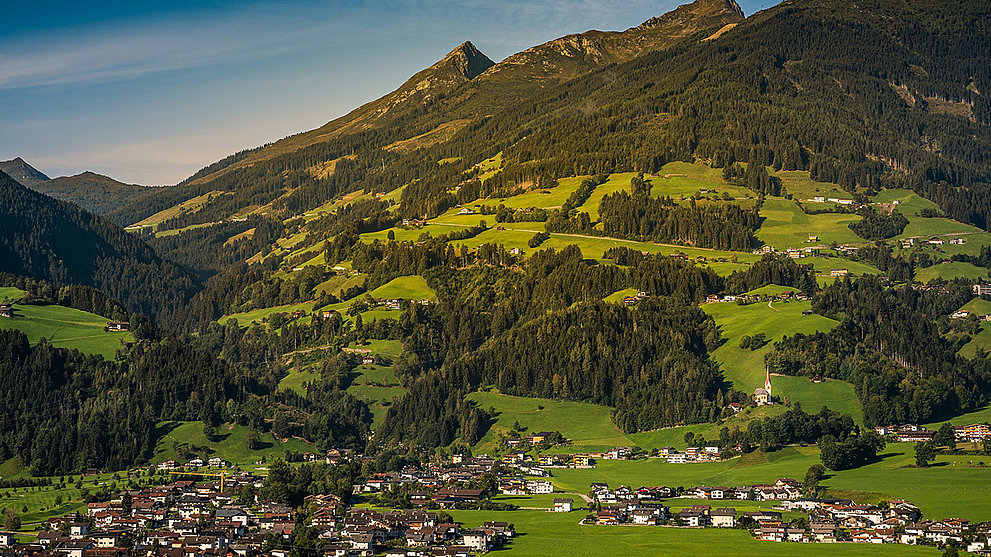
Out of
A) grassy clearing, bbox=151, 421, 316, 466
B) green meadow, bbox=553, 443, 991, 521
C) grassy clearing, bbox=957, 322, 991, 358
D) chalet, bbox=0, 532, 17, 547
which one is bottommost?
green meadow, bbox=553, 443, 991, 521

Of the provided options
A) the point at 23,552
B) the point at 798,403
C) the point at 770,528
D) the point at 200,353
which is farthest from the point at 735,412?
the point at 23,552

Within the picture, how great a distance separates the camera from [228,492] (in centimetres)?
12550

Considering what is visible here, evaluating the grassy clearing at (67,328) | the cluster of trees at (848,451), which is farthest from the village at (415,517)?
the grassy clearing at (67,328)

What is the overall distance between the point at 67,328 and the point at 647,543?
114907 mm

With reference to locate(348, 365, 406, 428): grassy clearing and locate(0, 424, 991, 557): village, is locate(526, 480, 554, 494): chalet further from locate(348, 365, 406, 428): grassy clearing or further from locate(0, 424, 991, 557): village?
locate(348, 365, 406, 428): grassy clearing

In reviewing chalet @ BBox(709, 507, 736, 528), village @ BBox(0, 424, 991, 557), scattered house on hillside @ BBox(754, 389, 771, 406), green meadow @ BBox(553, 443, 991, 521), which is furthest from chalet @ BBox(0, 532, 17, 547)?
scattered house on hillside @ BBox(754, 389, 771, 406)

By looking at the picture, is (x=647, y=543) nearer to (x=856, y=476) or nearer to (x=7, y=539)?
(x=856, y=476)

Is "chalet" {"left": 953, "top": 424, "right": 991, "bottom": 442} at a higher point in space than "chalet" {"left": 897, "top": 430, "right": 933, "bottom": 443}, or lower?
higher

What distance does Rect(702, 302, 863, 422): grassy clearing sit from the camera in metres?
159

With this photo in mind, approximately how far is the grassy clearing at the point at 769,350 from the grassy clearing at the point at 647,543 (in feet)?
178

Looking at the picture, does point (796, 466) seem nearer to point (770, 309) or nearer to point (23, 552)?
point (770, 309)

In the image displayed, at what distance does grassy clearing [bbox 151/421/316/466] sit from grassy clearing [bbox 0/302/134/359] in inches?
870

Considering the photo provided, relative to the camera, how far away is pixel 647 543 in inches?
4028

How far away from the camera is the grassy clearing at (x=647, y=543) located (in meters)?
97.7
